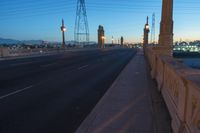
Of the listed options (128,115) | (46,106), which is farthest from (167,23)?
(46,106)

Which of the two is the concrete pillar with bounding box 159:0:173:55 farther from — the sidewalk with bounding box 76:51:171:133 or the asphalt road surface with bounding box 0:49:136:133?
the asphalt road surface with bounding box 0:49:136:133

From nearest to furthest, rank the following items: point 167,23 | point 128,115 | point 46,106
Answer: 1. point 128,115
2. point 46,106
3. point 167,23

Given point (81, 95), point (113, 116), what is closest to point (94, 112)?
point (113, 116)

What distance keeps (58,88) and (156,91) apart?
4.27 m

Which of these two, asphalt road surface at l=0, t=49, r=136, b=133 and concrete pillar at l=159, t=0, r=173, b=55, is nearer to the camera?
asphalt road surface at l=0, t=49, r=136, b=133

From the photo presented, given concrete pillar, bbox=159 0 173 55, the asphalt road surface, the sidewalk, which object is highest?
concrete pillar, bbox=159 0 173 55

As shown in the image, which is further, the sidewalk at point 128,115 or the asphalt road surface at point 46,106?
the asphalt road surface at point 46,106

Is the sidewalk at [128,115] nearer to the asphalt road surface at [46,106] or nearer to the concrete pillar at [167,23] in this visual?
the asphalt road surface at [46,106]

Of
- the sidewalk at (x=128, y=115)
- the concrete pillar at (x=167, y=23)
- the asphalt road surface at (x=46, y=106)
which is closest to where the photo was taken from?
the sidewalk at (x=128, y=115)

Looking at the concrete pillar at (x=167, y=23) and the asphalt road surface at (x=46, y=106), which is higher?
the concrete pillar at (x=167, y=23)

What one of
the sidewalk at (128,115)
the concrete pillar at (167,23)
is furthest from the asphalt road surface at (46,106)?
the concrete pillar at (167,23)

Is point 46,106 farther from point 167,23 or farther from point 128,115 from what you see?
point 167,23

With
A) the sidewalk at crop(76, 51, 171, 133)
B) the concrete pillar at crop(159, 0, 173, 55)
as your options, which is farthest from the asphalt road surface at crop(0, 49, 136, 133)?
the concrete pillar at crop(159, 0, 173, 55)

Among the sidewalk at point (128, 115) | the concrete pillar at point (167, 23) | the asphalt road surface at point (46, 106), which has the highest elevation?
the concrete pillar at point (167, 23)
